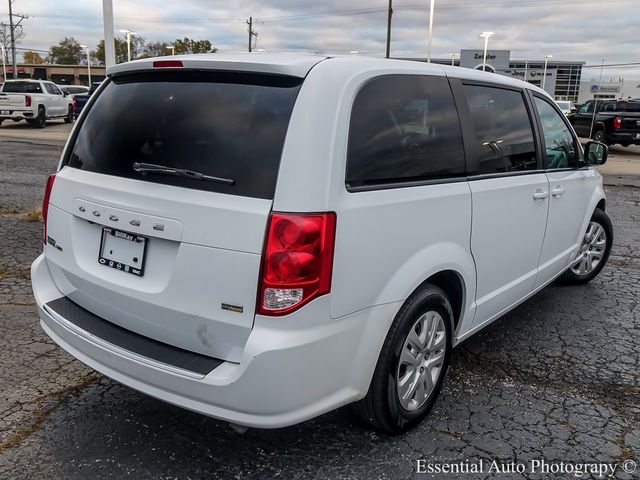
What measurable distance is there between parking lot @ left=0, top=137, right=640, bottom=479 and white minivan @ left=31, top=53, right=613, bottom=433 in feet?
0.89

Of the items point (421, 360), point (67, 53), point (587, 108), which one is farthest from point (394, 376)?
point (67, 53)

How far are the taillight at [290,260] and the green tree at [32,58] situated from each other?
123449 millimetres

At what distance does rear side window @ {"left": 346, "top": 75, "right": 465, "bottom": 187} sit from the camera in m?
2.53

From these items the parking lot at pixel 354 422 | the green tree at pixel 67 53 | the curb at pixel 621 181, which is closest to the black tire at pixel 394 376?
the parking lot at pixel 354 422

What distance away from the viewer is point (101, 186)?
2689mm

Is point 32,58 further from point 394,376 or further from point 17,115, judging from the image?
point 394,376

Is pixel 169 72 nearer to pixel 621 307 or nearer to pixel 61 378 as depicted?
pixel 61 378

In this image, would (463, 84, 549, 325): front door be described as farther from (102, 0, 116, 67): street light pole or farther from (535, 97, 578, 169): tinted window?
(102, 0, 116, 67): street light pole

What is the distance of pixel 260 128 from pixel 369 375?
118 cm

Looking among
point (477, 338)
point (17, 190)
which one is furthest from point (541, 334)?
point (17, 190)

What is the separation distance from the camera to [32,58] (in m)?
109

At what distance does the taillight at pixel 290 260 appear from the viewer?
2.21m

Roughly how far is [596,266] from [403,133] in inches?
142

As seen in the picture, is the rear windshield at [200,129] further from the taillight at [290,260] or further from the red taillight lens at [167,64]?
the taillight at [290,260]
